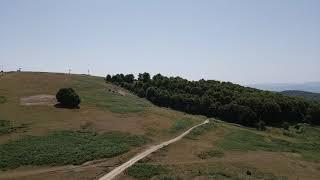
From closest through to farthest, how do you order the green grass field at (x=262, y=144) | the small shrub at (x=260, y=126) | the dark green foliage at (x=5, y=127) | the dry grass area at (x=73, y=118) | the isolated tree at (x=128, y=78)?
the dry grass area at (x=73, y=118), the dark green foliage at (x=5, y=127), the green grass field at (x=262, y=144), the small shrub at (x=260, y=126), the isolated tree at (x=128, y=78)

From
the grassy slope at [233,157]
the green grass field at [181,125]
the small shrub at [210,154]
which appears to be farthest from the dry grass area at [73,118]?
the small shrub at [210,154]

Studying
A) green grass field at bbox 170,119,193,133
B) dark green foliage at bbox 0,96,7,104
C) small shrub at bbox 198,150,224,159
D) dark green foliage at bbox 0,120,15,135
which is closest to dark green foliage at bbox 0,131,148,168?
dark green foliage at bbox 0,120,15,135

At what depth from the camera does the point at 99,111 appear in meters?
78.3

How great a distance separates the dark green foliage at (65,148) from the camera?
5016cm

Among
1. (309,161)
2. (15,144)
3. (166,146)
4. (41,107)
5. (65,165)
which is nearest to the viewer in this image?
(65,165)

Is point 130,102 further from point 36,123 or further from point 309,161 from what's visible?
point 309,161

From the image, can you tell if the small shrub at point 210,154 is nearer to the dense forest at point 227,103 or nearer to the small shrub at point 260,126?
the small shrub at point 260,126

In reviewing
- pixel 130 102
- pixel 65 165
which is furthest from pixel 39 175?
pixel 130 102

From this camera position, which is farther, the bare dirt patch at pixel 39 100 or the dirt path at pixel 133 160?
the bare dirt patch at pixel 39 100

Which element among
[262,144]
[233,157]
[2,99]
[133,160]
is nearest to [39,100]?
[2,99]

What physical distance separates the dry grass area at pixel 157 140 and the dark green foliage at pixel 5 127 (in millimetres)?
859

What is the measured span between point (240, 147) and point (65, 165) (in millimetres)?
27278

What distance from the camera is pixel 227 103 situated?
106 meters

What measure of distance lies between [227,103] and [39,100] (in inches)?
1744
